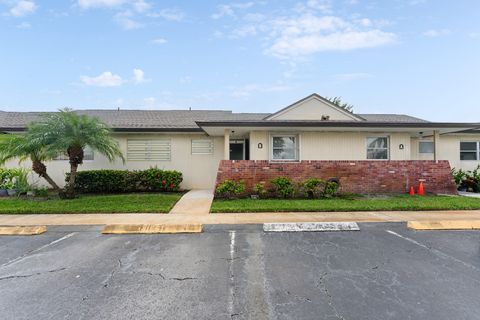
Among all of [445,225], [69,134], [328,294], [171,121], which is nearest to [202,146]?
[171,121]

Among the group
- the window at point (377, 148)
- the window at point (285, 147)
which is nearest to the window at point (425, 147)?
the window at point (377, 148)

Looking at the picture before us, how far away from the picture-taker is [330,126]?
1165 centimetres

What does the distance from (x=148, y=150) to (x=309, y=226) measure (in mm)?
9992

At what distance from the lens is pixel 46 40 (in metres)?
14.5

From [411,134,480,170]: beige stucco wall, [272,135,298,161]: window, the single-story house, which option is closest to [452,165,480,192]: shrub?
[411,134,480,170]: beige stucco wall

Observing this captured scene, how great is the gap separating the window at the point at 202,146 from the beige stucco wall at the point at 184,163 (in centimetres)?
21

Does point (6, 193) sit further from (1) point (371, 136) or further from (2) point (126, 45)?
(1) point (371, 136)

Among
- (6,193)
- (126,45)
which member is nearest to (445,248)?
(6,193)

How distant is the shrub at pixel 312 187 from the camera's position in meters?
10.5

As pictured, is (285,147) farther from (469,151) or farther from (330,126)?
(469,151)

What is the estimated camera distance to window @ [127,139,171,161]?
13.8 meters

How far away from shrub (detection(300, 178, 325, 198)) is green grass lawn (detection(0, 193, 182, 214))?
5.18m

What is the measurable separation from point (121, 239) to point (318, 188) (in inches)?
311

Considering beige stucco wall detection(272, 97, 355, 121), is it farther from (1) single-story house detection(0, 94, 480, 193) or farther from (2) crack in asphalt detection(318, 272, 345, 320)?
(2) crack in asphalt detection(318, 272, 345, 320)
